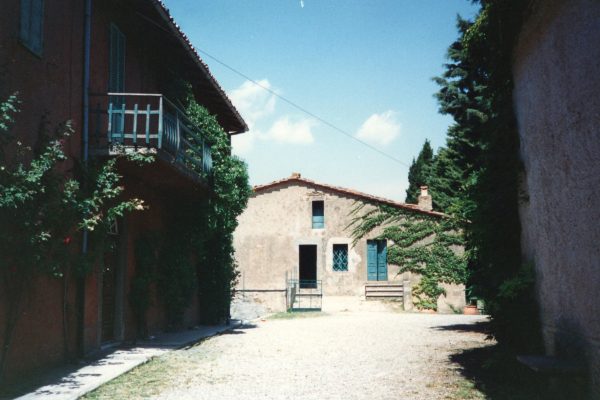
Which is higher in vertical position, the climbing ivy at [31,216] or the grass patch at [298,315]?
the climbing ivy at [31,216]

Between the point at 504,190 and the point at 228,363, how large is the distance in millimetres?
5128

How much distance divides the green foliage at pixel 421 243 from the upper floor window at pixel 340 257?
0.71 metres

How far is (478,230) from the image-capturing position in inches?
332

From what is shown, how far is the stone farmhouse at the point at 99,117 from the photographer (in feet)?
23.2

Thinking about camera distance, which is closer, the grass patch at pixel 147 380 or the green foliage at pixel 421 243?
the grass patch at pixel 147 380

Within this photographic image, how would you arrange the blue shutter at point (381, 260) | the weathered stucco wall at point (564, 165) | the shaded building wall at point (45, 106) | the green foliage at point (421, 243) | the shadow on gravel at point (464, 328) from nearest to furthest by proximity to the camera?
the weathered stucco wall at point (564, 165), the shaded building wall at point (45, 106), the shadow on gravel at point (464, 328), the green foliage at point (421, 243), the blue shutter at point (381, 260)

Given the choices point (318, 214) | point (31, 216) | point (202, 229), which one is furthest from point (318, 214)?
point (31, 216)

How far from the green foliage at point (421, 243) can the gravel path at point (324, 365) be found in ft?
28.9

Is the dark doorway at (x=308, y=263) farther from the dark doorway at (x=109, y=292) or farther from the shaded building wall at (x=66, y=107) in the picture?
the dark doorway at (x=109, y=292)

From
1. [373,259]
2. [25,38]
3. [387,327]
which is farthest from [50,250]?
[373,259]

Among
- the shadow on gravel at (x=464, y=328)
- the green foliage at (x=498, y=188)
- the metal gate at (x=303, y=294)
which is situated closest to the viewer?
the green foliage at (x=498, y=188)

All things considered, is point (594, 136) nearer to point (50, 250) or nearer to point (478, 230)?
point (478, 230)

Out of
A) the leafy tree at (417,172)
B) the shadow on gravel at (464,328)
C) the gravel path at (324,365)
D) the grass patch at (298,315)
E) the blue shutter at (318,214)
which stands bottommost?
the grass patch at (298,315)

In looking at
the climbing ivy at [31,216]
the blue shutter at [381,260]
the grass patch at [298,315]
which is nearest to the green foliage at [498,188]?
the climbing ivy at [31,216]
